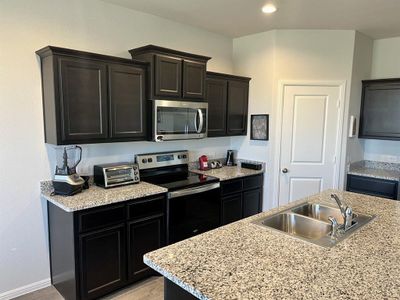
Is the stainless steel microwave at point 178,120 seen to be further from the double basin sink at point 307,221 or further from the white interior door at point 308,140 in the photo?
the double basin sink at point 307,221

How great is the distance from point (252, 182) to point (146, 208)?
1.67m

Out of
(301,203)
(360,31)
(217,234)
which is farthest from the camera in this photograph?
(360,31)

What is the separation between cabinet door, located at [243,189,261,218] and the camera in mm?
3867

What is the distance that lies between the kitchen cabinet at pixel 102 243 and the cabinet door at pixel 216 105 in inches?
52.7

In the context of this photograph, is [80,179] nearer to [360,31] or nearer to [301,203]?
[301,203]

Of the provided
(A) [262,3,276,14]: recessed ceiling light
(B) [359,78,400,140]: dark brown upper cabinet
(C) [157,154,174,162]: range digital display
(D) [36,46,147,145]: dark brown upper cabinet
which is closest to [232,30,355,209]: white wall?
(B) [359,78,400,140]: dark brown upper cabinet

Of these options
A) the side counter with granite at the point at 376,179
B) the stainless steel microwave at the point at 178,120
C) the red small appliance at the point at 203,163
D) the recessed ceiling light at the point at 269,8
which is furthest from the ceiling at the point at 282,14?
the side counter with granite at the point at 376,179

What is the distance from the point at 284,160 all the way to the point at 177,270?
9.50 ft

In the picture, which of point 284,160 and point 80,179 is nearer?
point 80,179

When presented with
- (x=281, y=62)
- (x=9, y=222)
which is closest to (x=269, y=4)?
(x=281, y=62)

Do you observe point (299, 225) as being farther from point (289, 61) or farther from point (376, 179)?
point (289, 61)

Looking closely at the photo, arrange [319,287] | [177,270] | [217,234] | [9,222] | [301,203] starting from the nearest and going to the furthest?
[319,287] < [177,270] < [217,234] < [301,203] < [9,222]

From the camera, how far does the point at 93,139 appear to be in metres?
2.68

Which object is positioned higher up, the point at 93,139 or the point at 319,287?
the point at 93,139
